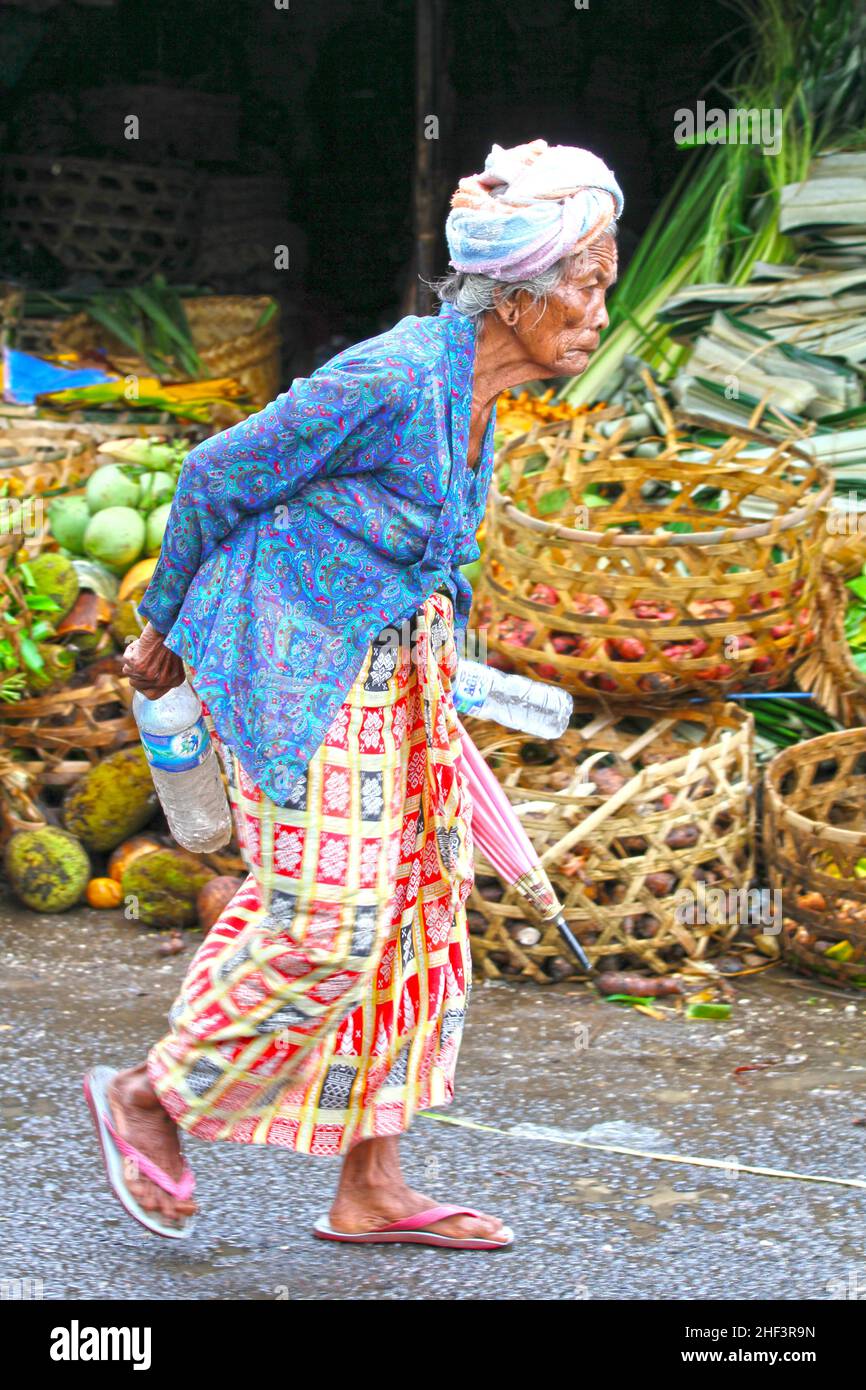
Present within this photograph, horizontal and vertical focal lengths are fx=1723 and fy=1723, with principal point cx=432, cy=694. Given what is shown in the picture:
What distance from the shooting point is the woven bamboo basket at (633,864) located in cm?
373

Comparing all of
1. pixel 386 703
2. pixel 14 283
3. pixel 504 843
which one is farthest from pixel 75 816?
pixel 14 283

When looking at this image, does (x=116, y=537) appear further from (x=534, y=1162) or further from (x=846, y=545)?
(x=534, y=1162)

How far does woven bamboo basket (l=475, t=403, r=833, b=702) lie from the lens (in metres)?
3.82

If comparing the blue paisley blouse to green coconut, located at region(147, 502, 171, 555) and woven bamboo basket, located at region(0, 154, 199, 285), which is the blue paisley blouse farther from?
woven bamboo basket, located at region(0, 154, 199, 285)

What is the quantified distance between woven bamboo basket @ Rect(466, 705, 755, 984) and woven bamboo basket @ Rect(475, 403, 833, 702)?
0.19 meters

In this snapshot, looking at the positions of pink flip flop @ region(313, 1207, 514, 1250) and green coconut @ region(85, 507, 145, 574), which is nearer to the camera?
pink flip flop @ region(313, 1207, 514, 1250)

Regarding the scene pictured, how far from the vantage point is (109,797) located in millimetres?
4203

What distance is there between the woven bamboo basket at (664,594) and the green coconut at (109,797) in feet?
3.04

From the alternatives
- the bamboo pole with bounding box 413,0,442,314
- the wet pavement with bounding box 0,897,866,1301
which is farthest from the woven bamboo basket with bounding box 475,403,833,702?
the bamboo pole with bounding box 413,0,442,314

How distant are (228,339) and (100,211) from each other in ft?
2.70

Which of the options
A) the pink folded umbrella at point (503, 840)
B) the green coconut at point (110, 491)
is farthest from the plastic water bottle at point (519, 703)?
the green coconut at point (110, 491)

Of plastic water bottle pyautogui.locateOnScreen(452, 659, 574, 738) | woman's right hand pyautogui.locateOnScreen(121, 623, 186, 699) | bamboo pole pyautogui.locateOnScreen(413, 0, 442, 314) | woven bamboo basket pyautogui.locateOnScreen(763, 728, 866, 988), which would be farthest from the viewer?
bamboo pole pyautogui.locateOnScreen(413, 0, 442, 314)

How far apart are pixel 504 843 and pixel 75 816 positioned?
1.68 metres

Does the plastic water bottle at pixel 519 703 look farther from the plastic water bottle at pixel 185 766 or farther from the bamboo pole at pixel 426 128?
the bamboo pole at pixel 426 128
